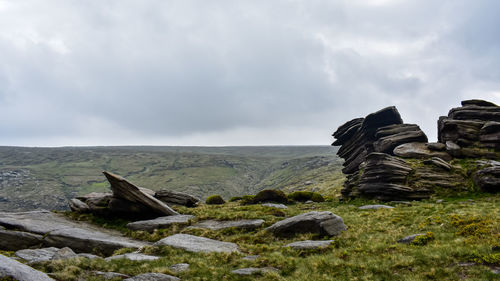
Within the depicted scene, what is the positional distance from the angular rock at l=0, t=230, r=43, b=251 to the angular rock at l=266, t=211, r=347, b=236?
67.1 feet

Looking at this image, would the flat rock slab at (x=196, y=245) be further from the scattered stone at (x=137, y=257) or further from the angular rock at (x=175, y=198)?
the angular rock at (x=175, y=198)

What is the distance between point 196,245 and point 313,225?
9685 millimetres

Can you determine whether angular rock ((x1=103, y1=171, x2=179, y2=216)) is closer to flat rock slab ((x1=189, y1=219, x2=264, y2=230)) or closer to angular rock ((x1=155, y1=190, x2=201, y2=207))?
flat rock slab ((x1=189, y1=219, x2=264, y2=230))

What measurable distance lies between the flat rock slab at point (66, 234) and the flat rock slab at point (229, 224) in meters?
6.52

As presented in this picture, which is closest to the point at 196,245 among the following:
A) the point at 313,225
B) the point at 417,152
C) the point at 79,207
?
the point at 313,225

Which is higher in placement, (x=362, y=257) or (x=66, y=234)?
(x=362, y=257)

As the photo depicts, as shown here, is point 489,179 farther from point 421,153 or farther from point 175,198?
point 175,198

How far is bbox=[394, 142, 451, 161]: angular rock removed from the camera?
48.7 metres

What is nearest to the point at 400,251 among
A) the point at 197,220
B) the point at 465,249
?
the point at 465,249

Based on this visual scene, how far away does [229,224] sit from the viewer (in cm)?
2914

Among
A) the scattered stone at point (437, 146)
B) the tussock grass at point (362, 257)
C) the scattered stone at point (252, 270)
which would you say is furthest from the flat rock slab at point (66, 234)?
the scattered stone at point (437, 146)

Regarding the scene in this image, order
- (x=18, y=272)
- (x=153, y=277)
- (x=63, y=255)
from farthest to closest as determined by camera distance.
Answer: (x=63, y=255) < (x=153, y=277) < (x=18, y=272)

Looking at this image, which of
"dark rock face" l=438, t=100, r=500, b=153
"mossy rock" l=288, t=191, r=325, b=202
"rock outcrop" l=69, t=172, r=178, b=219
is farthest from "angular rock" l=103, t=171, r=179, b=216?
"dark rock face" l=438, t=100, r=500, b=153

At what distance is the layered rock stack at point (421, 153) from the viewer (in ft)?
137
